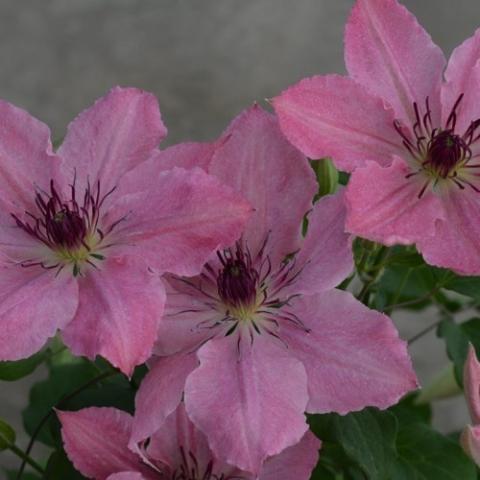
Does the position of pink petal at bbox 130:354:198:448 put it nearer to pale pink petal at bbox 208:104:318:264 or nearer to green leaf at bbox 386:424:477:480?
pale pink petal at bbox 208:104:318:264

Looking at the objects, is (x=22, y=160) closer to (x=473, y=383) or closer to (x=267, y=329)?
(x=267, y=329)

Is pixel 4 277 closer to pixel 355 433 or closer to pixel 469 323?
pixel 355 433

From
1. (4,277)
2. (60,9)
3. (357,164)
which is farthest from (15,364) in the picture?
(60,9)

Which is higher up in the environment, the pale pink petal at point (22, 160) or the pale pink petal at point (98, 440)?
the pale pink petal at point (22, 160)

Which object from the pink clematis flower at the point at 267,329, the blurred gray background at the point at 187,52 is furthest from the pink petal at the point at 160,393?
the blurred gray background at the point at 187,52

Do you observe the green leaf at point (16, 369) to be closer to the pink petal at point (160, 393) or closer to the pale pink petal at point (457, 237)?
the pink petal at point (160, 393)

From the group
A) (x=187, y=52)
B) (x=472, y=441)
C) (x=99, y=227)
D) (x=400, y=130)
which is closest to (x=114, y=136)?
(x=99, y=227)
